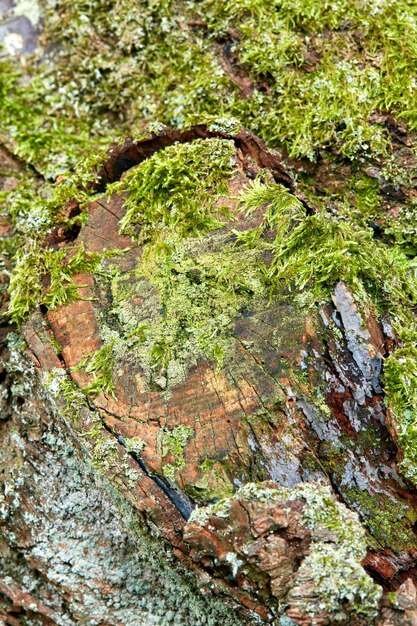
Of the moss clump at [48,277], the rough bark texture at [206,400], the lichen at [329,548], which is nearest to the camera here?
the lichen at [329,548]

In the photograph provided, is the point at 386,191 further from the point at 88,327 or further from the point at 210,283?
the point at 88,327

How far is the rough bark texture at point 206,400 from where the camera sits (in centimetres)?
229

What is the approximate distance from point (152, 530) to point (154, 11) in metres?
3.21

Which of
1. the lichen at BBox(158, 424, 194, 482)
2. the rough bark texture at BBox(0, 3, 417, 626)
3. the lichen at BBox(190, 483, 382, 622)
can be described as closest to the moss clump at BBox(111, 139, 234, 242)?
the rough bark texture at BBox(0, 3, 417, 626)

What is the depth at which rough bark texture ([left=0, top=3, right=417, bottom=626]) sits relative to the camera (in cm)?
229

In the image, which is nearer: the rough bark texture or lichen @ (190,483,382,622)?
lichen @ (190,483,382,622)

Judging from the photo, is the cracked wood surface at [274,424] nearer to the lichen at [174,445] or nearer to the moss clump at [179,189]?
the lichen at [174,445]

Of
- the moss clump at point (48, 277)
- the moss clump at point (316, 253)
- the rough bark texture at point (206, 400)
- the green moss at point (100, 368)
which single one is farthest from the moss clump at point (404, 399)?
the moss clump at point (48, 277)

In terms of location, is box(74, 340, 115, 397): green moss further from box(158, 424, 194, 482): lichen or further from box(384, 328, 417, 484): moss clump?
box(384, 328, 417, 484): moss clump

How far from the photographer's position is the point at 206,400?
254 centimetres

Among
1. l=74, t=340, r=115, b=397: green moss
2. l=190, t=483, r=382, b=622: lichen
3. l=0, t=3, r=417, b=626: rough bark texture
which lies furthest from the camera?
l=74, t=340, r=115, b=397: green moss

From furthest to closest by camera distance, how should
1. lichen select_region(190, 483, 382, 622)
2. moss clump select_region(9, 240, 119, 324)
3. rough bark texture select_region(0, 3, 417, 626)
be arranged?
1. moss clump select_region(9, 240, 119, 324)
2. rough bark texture select_region(0, 3, 417, 626)
3. lichen select_region(190, 483, 382, 622)

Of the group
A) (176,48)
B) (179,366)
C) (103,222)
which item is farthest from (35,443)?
(176,48)

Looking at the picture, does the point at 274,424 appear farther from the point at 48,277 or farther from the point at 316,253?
the point at 48,277
